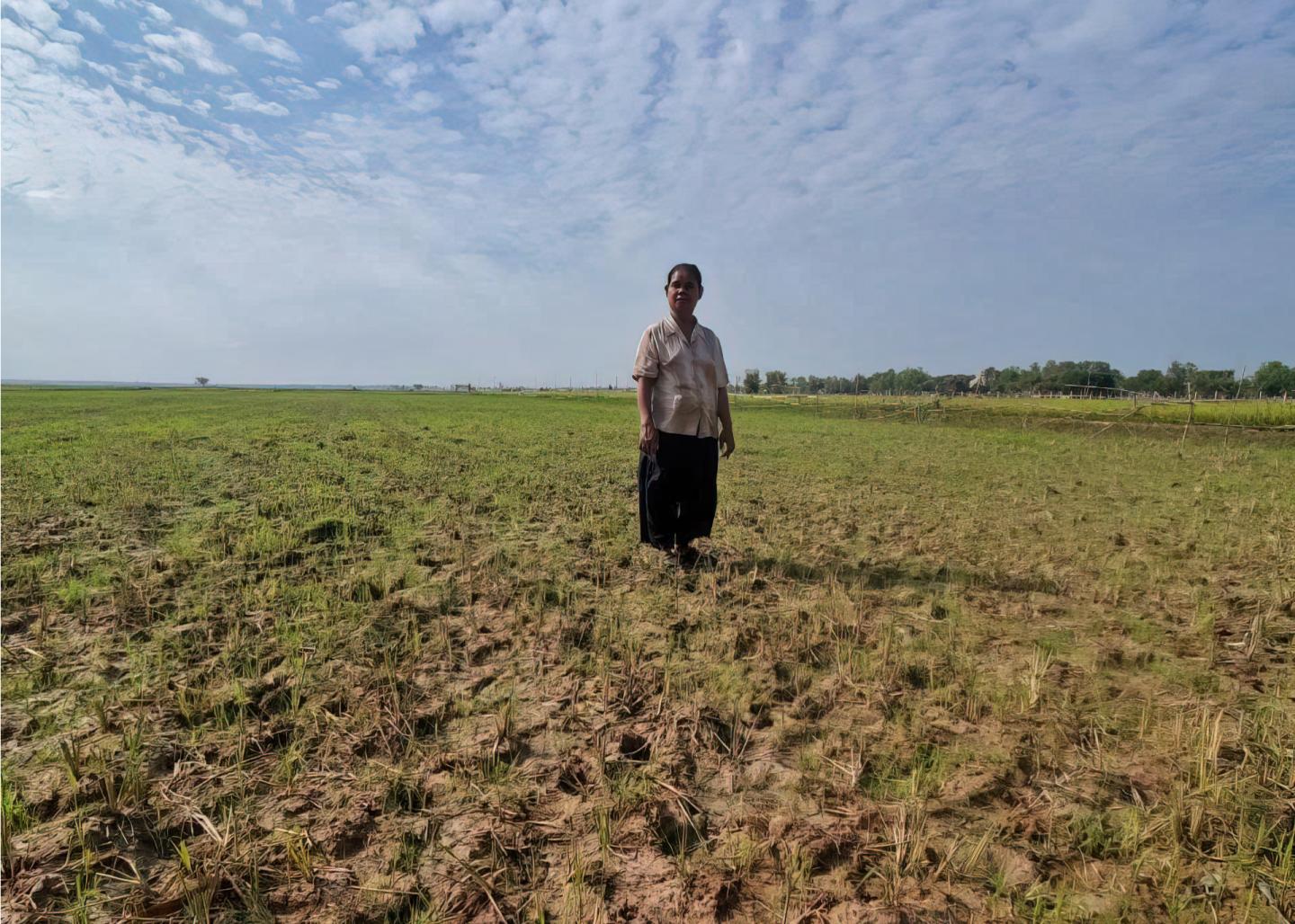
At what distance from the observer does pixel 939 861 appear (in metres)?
1.50

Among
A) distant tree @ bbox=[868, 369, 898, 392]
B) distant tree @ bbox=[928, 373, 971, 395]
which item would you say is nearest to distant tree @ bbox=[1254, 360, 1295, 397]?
distant tree @ bbox=[928, 373, 971, 395]

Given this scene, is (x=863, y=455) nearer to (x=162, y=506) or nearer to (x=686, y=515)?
(x=686, y=515)

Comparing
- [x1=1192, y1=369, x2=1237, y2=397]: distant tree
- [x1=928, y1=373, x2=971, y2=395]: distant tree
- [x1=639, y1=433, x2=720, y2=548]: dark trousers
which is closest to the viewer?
[x1=639, y1=433, x2=720, y2=548]: dark trousers

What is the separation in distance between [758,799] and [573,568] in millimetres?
2568

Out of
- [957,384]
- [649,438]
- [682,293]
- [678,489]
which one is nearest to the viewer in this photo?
[682,293]

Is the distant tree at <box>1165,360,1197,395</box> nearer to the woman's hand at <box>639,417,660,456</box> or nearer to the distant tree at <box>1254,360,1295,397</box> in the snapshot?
the distant tree at <box>1254,360,1295,397</box>

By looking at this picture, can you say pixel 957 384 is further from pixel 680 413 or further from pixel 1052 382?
pixel 680 413

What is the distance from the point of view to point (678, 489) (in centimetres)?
394

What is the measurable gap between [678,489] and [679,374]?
0.82m

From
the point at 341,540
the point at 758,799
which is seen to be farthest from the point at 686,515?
the point at 341,540

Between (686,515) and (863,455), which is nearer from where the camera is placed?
(686,515)

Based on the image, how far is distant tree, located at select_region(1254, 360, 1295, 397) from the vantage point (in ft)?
241

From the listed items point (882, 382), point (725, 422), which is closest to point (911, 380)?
point (882, 382)

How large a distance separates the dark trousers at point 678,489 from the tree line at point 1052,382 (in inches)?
2092
